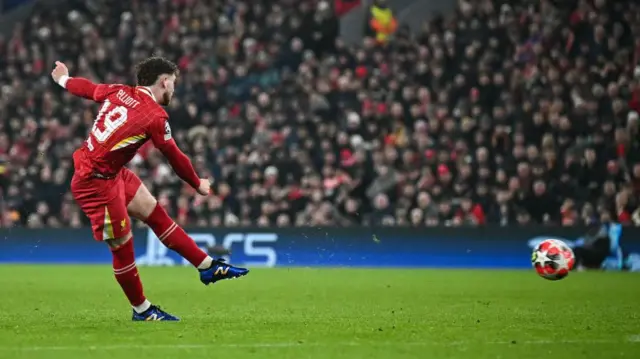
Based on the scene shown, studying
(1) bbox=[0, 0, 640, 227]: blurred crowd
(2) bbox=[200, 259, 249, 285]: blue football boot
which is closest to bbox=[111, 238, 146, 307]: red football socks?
(2) bbox=[200, 259, 249, 285]: blue football boot

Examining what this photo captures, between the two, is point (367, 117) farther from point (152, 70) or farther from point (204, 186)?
point (204, 186)

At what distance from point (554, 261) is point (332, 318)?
3.94 m

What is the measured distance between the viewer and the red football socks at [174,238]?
33.3 feet

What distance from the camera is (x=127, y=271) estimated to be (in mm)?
9867

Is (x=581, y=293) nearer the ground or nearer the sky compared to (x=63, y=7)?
nearer the ground

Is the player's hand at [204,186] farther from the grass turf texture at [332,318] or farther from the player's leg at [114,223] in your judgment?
the grass turf texture at [332,318]

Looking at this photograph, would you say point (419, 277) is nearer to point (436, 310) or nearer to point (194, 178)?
point (436, 310)

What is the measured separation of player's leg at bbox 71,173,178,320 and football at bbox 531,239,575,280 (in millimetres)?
5155

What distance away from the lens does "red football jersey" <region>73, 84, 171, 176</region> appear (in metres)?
9.70

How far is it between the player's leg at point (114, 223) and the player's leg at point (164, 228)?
0.20 m

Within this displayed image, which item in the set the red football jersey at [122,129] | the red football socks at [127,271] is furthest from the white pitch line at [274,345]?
the red football jersey at [122,129]

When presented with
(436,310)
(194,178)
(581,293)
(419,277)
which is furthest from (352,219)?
(194,178)

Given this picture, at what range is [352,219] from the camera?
2194 cm

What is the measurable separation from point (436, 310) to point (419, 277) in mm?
6704
